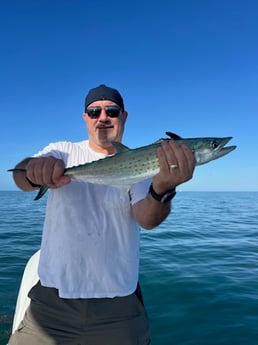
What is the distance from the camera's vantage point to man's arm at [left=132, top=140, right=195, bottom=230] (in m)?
2.77

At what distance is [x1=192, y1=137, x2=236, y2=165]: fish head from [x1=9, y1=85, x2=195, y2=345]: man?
17 cm

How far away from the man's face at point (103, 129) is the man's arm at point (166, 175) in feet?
2.26

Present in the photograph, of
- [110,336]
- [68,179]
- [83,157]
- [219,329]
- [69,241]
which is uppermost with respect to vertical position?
[83,157]

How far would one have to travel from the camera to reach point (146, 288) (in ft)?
22.4

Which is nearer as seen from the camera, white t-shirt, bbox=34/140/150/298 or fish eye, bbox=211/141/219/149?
white t-shirt, bbox=34/140/150/298

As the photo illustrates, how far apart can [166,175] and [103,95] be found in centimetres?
120

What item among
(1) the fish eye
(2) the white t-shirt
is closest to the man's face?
(2) the white t-shirt

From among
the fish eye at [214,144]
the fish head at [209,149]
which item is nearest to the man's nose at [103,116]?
the fish head at [209,149]

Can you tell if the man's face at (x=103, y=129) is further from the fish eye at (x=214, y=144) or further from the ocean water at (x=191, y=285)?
the ocean water at (x=191, y=285)

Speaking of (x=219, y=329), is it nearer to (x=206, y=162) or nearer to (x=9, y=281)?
(x=206, y=162)

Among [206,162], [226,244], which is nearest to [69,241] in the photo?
[206,162]

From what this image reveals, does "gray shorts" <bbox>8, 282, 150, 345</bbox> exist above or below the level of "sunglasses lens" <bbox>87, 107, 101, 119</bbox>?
below

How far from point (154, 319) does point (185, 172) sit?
375 centimetres

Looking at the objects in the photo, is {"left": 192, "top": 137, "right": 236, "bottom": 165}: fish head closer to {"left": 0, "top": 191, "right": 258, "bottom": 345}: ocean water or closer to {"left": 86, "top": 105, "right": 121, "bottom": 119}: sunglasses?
{"left": 86, "top": 105, "right": 121, "bottom": 119}: sunglasses
